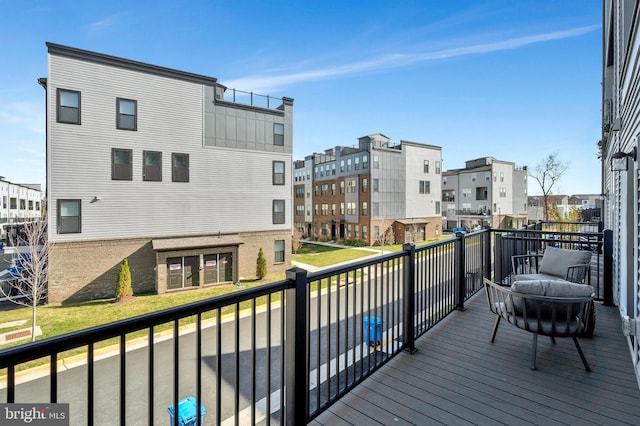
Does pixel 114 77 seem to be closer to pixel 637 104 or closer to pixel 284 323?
pixel 284 323

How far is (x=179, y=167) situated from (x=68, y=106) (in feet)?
15.2

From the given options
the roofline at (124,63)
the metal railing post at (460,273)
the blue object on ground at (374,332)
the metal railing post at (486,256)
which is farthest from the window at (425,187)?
the metal railing post at (460,273)

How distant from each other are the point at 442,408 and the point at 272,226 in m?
15.8

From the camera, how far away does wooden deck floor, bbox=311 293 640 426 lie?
2238 mm

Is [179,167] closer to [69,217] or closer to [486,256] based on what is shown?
[69,217]

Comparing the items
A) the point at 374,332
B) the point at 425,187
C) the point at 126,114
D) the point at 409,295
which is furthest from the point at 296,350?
the point at 425,187

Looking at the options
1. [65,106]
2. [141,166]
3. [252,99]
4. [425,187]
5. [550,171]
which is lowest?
[141,166]

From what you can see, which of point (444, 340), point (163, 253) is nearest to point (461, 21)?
point (444, 340)

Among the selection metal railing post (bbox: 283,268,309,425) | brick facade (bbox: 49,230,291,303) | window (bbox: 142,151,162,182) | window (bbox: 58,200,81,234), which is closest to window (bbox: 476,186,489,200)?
brick facade (bbox: 49,230,291,303)

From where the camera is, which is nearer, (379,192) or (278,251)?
(278,251)

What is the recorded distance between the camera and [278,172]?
17891 mm

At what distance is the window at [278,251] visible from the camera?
17.7 metres

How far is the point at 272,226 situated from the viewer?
17672 millimetres

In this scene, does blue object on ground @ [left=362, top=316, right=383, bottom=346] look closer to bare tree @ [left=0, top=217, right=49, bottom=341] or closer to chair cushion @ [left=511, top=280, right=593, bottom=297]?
chair cushion @ [left=511, top=280, right=593, bottom=297]
